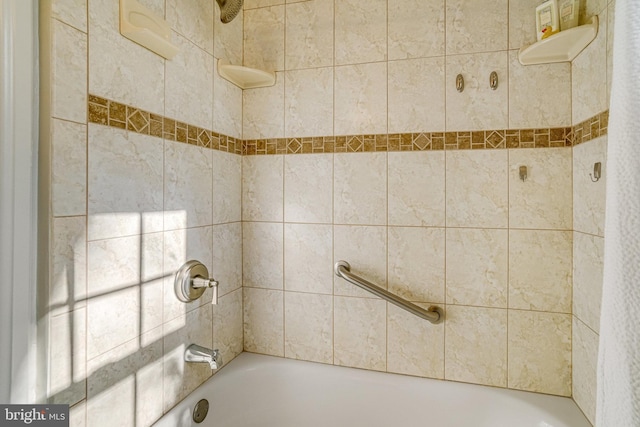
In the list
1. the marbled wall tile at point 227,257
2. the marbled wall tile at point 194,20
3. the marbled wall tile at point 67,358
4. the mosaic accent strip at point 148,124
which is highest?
the marbled wall tile at point 194,20

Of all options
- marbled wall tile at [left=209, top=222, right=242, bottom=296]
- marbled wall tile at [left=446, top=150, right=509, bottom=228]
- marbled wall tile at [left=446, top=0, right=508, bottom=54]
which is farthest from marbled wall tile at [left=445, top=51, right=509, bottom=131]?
marbled wall tile at [left=209, top=222, right=242, bottom=296]

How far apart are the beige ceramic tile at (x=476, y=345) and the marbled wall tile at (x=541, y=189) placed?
409 millimetres

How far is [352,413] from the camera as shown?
1.41 m

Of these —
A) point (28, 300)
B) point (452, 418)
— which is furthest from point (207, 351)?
point (452, 418)

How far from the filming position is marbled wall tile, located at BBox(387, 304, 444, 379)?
1.39 meters

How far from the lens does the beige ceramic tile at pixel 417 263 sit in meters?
1.38

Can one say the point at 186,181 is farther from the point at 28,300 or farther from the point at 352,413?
the point at 352,413

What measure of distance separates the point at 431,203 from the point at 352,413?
0.99 metres

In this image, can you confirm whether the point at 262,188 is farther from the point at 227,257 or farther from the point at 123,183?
the point at 123,183

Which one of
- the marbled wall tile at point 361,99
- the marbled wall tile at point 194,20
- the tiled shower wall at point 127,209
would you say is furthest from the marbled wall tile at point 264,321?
the marbled wall tile at point 194,20

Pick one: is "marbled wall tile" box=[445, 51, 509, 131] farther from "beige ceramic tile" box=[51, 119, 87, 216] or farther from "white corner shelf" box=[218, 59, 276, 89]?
"beige ceramic tile" box=[51, 119, 87, 216]

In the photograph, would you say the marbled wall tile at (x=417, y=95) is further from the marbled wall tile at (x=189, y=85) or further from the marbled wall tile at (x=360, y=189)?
the marbled wall tile at (x=189, y=85)

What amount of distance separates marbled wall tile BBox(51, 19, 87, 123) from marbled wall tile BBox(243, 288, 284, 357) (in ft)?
3.52

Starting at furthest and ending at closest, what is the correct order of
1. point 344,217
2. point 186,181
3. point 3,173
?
point 344,217 → point 186,181 → point 3,173
